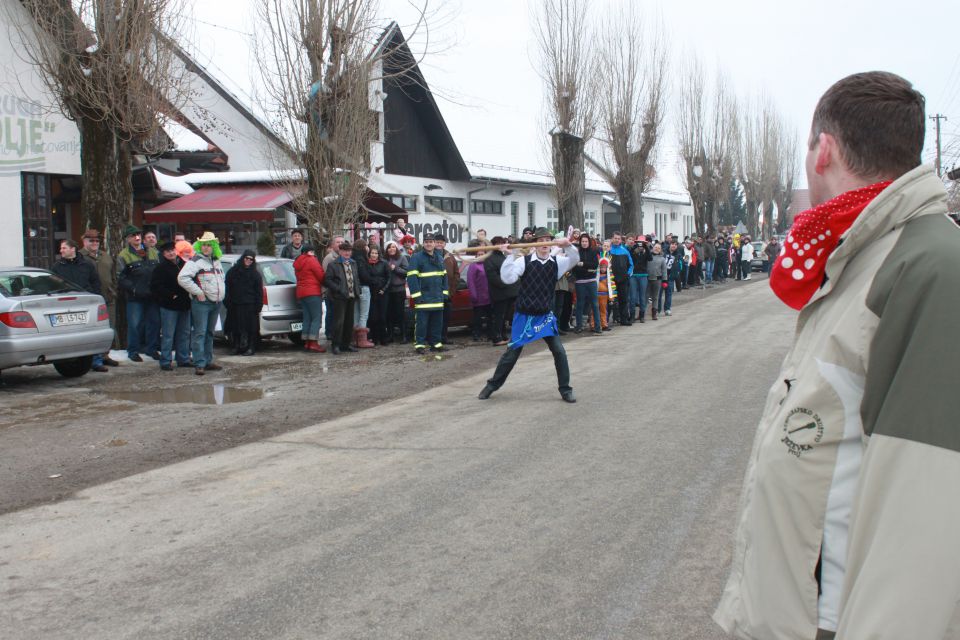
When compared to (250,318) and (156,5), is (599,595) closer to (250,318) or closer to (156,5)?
(250,318)

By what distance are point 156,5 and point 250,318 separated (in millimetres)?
5286

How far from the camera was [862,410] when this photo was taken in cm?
176

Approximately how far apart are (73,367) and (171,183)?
13258mm

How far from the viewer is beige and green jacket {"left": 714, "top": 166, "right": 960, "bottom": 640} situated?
159 cm

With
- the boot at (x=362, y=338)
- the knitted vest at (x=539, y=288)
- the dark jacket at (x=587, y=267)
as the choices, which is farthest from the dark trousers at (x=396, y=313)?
the knitted vest at (x=539, y=288)

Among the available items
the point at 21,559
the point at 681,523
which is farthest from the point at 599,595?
the point at 21,559

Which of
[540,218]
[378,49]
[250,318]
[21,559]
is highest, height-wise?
[378,49]

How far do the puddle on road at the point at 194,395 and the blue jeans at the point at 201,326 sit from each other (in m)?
1.14

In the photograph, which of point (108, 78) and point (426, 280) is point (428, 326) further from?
point (108, 78)

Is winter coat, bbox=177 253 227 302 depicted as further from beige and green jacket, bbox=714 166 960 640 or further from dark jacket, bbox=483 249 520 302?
beige and green jacket, bbox=714 166 960 640

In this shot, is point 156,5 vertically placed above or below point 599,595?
above

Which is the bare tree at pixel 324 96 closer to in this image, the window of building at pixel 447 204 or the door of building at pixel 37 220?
the door of building at pixel 37 220

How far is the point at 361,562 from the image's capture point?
4926mm

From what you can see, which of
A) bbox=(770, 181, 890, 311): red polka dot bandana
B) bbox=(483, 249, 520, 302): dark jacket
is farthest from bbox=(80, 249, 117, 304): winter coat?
bbox=(770, 181, 890, 311): red polka dot bandana
